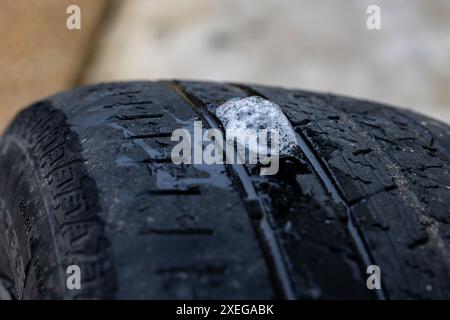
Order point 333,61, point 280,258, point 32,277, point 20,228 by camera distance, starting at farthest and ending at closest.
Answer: point 333,61 → point 20,228 → point 32,277 → point 280,258

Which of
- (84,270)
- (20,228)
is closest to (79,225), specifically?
(84,270)

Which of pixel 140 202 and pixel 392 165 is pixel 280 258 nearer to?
pixel 140 202

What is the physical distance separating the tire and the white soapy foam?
0.06 ft

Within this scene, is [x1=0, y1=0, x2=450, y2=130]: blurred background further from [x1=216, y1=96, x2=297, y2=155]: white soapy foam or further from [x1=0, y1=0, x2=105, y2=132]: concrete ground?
[x1=216, y1=96, x2=297, y2=155]: white soapy foam

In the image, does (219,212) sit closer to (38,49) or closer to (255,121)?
(255,121)

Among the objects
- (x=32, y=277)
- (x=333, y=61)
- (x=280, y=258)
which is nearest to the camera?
(x=280, y=258)

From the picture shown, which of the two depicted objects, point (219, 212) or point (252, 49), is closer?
point (219, 212)

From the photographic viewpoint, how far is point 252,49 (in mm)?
3324

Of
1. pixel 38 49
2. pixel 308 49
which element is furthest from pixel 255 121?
pixel 38 49

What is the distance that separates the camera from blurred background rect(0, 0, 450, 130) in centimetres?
319

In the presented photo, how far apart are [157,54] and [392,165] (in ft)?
8.68

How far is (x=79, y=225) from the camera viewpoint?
2.67 feet

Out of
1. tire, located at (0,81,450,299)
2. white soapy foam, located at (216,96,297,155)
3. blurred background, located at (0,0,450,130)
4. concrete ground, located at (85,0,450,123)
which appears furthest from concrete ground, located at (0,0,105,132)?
white soapy foam, located at (216,96,297,155)

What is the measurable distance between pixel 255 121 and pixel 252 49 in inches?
94.2
